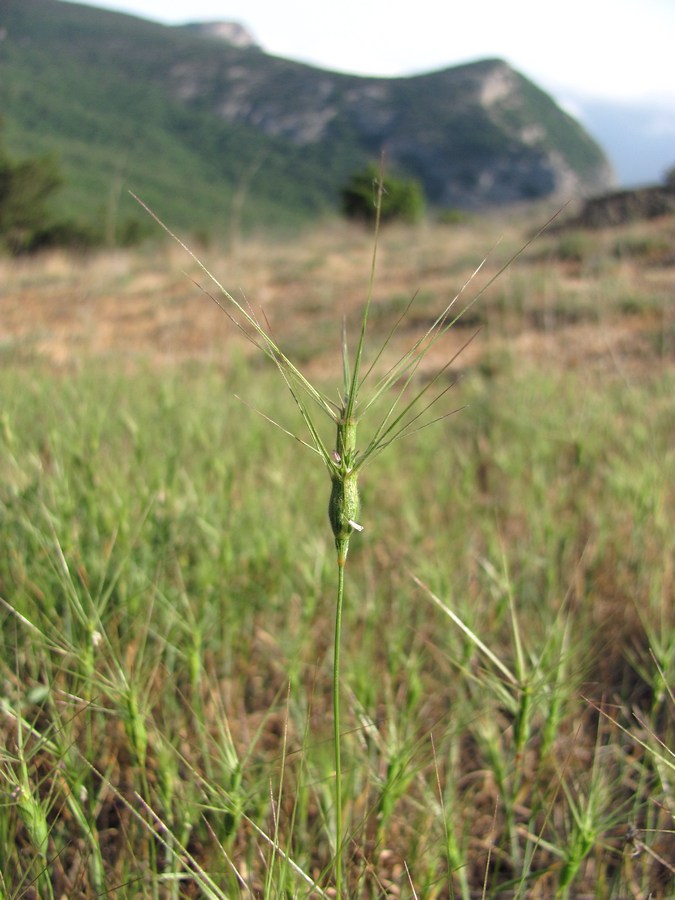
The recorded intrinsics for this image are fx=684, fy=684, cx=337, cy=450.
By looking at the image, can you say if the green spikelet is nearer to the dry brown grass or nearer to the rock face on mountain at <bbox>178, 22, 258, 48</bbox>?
the dry brown grass

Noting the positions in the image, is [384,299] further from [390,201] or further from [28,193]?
[28,193]

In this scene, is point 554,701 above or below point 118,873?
above

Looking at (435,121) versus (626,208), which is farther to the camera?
(435,121)

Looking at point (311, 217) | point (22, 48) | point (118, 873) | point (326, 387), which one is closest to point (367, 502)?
point (118, 873)

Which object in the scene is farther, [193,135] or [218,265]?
[193,135]

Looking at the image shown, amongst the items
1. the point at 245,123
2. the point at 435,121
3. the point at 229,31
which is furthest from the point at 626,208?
the point at 229,31

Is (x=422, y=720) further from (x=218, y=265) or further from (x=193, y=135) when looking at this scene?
(x=193, y=135)

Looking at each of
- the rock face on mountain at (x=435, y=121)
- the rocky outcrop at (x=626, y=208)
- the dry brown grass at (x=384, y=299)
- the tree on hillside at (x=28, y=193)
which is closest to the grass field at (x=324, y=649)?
the dry brown grass at (x=384, y=299)
